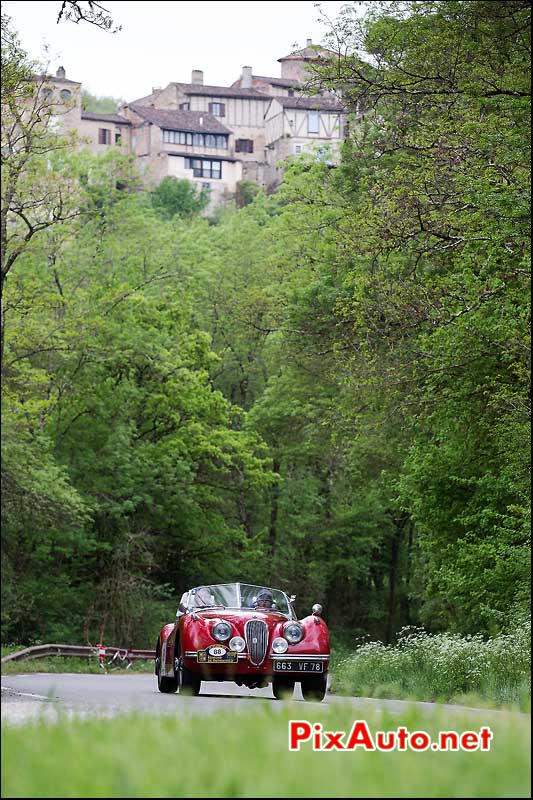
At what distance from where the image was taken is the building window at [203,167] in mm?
146688

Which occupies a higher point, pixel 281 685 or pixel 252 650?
pixel 252 650

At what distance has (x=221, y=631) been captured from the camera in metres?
17.8

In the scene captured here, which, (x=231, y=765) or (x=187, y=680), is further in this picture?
(x=187, y=680)

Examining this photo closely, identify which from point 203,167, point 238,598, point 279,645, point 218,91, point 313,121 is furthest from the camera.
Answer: point 218,91

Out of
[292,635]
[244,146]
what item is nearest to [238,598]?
[292,635]

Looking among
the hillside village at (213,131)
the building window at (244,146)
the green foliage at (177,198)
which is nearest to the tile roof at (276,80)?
the hillside village at (213,131)

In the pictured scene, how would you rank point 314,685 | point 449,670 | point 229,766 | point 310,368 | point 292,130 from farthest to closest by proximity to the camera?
point 292,130 → point 310,368 → point 449,670 → point 314,685 → point 229,766

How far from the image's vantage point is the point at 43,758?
651cm

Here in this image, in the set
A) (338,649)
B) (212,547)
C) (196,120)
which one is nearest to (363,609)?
(338,649)

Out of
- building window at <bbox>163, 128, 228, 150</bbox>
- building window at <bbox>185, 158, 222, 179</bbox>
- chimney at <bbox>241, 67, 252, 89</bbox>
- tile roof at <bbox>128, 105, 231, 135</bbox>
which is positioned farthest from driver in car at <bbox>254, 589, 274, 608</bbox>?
chimney at <bbox>241, 67, 252, 89</bbox>

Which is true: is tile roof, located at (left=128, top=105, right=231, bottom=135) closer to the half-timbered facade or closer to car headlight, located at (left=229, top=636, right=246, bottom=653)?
the half-timbered facade

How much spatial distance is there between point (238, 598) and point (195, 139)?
13333cm

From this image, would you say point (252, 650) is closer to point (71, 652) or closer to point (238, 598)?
point (238, 598)

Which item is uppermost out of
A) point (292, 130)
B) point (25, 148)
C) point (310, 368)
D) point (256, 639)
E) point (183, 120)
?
point (183, 120)
